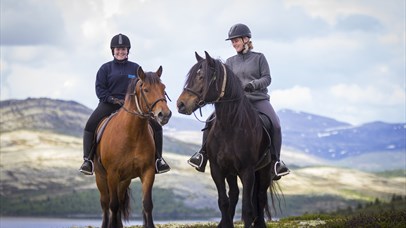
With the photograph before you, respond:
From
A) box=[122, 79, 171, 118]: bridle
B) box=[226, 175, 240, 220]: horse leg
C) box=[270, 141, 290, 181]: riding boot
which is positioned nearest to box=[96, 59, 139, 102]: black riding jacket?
box=[122, 79, 171, 118]: bridle

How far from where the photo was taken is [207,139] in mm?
15672

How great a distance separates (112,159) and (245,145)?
3670 mm

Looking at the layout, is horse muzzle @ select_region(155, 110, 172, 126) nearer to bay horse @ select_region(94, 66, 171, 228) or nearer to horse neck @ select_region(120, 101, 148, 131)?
bay horse @ select_region(94, 66, 171, 228)

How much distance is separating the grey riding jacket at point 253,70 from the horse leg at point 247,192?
2.63m

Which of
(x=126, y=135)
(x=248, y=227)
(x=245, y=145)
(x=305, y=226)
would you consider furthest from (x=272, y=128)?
(x=305, y=226)

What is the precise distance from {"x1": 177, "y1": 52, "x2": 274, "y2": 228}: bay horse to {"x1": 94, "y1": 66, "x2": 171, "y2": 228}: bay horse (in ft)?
3.89

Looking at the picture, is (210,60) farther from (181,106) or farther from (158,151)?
(158,151)

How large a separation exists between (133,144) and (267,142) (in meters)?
3.47

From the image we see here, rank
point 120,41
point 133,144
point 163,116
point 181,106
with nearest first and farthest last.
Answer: point 181,106 < point 163,116 < point 133,144 < point 120,41

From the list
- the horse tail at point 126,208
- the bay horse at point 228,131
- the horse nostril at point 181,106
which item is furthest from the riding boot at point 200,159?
the horse tail at point 126,208

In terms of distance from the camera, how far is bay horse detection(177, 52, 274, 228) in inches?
569

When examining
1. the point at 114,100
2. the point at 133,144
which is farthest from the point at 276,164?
the point at 114,100

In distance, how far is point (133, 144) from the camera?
53.1 ft

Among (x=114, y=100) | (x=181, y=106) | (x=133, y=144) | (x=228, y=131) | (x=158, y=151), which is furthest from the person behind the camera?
(x=114, y=100)
